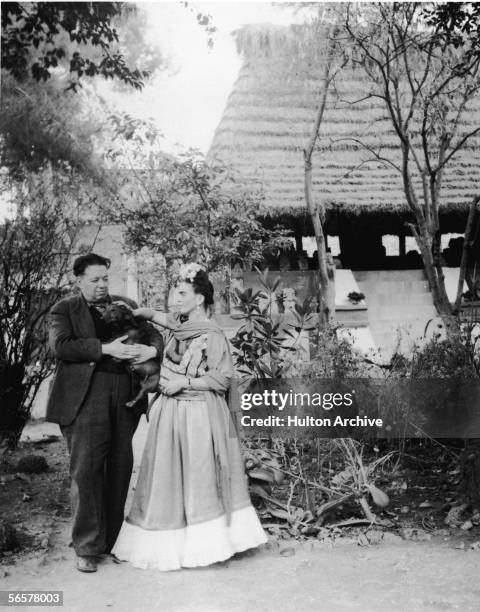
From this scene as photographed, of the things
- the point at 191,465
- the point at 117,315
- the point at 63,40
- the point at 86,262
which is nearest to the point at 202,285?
the point at 117,315

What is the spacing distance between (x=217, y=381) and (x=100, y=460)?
725 mm

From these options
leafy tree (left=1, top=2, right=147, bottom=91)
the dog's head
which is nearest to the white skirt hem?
the dog's head

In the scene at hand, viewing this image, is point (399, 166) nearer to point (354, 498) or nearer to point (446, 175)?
point (446, 175)

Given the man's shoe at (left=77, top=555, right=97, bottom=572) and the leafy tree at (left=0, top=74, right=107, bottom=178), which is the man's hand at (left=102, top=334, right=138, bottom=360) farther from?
the leafy tree at (left=0, top=74, right=107, bottom=178)

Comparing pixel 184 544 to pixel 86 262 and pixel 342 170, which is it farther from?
pixel 342 170

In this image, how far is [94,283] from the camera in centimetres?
313

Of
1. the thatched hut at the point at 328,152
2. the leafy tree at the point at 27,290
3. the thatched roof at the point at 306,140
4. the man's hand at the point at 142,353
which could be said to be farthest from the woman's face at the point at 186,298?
the leafy tree at the point at 27,290

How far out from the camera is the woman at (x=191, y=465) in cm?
301

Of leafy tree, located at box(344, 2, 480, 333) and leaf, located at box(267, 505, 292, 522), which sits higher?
leafy tree, located at box(344, 2, 480, 333)

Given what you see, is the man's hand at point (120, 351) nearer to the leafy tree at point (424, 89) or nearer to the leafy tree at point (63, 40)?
the leafy tree at point (63, 40)

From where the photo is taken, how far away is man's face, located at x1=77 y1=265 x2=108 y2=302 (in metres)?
3.12

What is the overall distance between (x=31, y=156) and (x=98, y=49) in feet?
2.62

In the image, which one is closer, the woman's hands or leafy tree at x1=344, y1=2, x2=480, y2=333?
the woman's hands

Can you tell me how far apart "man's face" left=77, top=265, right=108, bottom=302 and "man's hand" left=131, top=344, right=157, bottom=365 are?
331 millimetres
